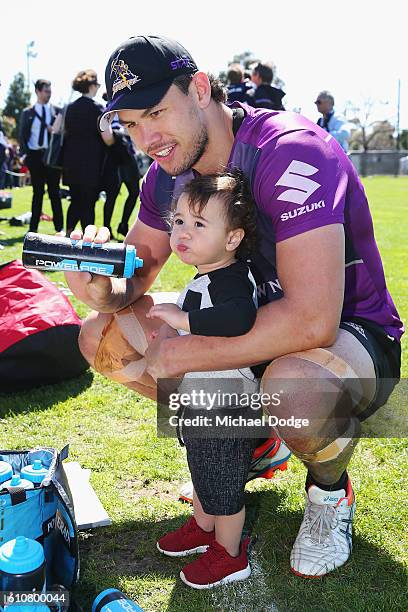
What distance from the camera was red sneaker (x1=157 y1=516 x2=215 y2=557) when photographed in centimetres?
229

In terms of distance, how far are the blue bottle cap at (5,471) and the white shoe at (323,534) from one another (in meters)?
0.95

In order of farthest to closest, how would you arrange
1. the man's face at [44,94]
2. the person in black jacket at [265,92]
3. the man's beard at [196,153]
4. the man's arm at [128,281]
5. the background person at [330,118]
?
the background person at [330,118]
the man's face at [44,94]
the person in black jacket at [265,92]
the man's arm at [128,281]
the man's beard at [196,153]

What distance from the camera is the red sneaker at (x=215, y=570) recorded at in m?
2.13

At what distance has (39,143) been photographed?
884 cm

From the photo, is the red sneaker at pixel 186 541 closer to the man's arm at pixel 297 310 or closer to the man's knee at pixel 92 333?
the man's arm at pixel 297 310

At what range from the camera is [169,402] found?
8.94ft

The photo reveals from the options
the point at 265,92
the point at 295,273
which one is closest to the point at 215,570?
the point at 295,273

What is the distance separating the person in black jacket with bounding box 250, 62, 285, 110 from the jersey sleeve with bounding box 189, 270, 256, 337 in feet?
18.8

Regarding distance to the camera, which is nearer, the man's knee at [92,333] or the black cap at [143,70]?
the black cap at [143,70]

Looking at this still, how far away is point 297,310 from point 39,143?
296 inches

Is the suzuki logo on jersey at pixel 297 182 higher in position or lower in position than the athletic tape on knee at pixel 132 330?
higher

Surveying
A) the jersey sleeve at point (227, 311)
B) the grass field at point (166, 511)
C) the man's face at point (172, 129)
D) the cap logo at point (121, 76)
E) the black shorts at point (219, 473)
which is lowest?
the grass field at point (166, 511)

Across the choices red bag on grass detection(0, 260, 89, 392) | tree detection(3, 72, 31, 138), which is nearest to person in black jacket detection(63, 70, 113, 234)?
red bag on grass detection(0, 260, 89, 392)

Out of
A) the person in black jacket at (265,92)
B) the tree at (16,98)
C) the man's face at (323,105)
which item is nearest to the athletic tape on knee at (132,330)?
the person in black jacket at (265,92)
